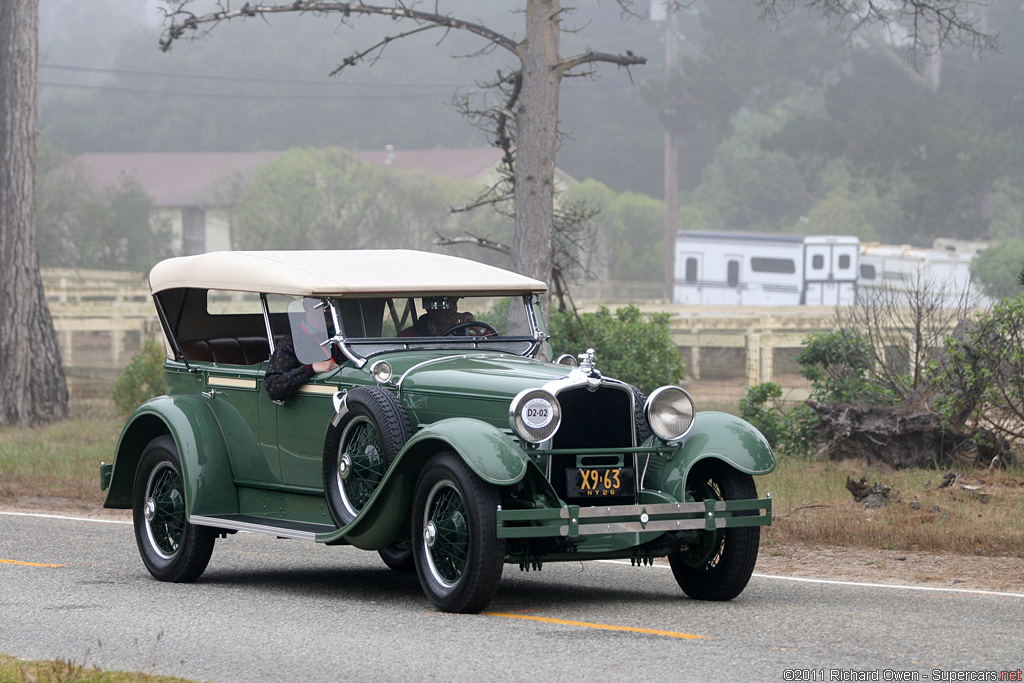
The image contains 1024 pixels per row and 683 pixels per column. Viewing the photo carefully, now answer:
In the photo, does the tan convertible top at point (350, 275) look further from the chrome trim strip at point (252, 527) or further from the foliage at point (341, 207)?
the foliage at point (341, 207)

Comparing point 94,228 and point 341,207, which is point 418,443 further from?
point 94,228

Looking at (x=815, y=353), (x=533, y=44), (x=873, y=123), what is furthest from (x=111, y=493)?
(x=873, y=123)

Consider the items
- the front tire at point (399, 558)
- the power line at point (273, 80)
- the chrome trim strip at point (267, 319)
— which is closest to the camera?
the chrome trim strip at point (267, 319)

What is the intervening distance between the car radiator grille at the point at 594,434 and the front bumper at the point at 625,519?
262mm

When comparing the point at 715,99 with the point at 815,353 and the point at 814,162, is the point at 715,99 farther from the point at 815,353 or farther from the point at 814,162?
the point at 815,353

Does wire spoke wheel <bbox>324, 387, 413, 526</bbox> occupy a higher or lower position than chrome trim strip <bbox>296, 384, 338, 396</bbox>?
lower

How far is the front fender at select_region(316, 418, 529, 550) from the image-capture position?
288 inches

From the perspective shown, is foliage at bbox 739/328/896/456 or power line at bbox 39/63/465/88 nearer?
foliage at bbox 739/328/896/456

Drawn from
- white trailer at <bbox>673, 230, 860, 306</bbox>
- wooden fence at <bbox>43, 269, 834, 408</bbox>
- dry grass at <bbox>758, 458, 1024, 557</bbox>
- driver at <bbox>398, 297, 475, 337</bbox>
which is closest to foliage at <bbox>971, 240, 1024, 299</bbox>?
white trailer at <bbox>673, 230, 860, 306</bbox>

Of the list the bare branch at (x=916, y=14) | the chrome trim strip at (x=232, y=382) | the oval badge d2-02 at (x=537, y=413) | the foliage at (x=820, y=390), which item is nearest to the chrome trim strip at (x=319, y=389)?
the chrome trim strip at (x=232, y=382)

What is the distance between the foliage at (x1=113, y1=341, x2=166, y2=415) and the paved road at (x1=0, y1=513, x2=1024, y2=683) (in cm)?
1109

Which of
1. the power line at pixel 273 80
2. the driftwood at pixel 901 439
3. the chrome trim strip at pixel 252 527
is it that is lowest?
the chrome trim strip at pixel 252 527

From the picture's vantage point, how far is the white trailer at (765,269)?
40.9 m

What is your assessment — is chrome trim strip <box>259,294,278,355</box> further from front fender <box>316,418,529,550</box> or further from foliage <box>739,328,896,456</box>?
foliage <box>739,328,896,456</box>
